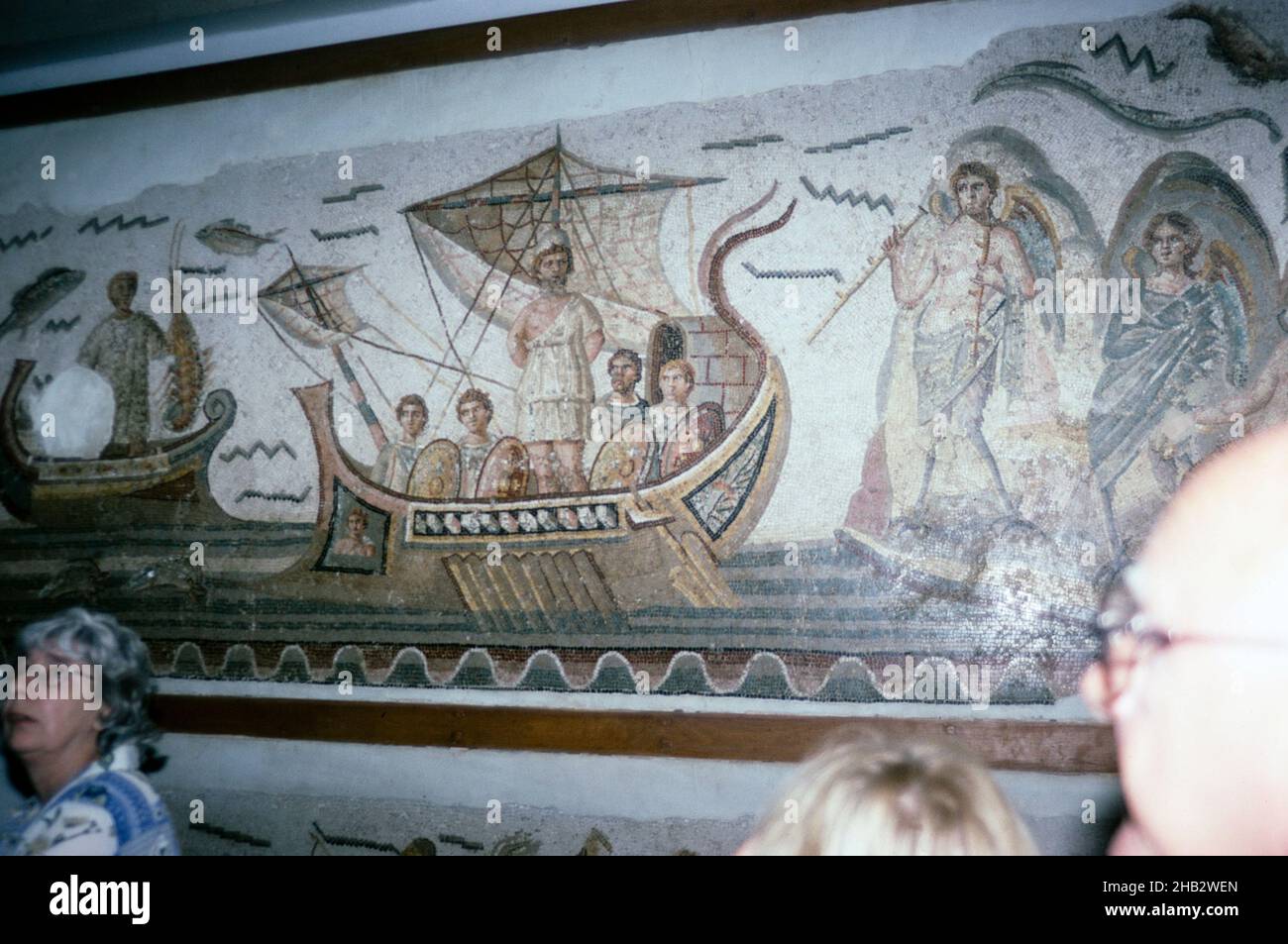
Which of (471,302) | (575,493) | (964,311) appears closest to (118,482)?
(471,302)

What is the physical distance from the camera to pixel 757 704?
3.15 m

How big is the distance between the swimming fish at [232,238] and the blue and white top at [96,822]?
225 centimetres

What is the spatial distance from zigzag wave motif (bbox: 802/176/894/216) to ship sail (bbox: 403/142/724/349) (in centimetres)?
31

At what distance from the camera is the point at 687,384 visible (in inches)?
133

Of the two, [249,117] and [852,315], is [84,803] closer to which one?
[852,315]

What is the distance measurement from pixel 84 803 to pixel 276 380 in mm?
1980

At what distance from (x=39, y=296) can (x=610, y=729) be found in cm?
293

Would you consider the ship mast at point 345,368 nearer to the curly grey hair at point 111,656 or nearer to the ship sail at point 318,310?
the ship sail at point 318,310

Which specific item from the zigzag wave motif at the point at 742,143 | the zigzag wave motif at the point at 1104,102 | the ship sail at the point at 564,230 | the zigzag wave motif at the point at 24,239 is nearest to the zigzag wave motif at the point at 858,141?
the zigzag wave motif at the point at 742,143

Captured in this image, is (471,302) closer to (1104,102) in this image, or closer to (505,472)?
(505,472)

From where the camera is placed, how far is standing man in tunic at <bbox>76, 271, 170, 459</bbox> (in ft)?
13.0

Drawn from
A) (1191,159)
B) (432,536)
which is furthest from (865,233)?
(432,536)

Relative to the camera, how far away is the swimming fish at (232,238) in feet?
12.8

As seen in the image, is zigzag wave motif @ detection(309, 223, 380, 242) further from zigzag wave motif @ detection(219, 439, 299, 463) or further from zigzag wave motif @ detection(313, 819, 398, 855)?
zigzag wave motif @ detection(313, 819, 398, 855)
